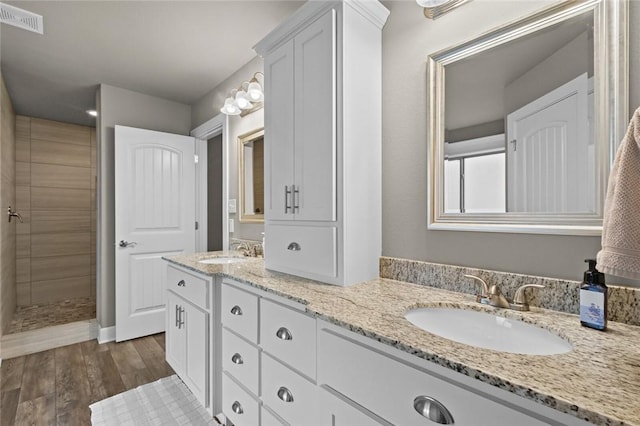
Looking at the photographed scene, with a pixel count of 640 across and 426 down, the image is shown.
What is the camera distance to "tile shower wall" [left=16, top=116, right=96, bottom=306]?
12.9ft

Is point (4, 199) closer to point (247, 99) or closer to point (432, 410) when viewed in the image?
point (247, 99)

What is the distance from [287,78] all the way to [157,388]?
2.21 meters

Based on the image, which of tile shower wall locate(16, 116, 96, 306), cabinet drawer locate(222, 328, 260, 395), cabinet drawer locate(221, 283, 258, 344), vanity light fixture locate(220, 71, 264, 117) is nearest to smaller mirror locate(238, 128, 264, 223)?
vanity light fixture locate(220, 71, 264, 117)

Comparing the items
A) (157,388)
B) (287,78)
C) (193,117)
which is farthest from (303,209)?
(193,117)

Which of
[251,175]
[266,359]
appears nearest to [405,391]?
[266,359]

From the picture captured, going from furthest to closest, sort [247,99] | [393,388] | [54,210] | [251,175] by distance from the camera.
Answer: [54,210]
[251,175]
[247,99]
[393,388]

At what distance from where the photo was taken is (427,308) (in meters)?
1.14

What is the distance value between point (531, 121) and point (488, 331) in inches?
30.3

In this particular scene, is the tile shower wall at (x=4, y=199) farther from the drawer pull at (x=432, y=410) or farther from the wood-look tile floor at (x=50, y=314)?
the drawer pull at (x=432, y=410)

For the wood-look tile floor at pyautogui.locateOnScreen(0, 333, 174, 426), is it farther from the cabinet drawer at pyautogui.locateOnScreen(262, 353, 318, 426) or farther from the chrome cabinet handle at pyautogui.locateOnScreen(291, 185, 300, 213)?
the chrome cabinet handle at pyautogui.locateOnScreen(291, 185, 300, 213)

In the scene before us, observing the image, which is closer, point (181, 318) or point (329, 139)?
point (329, 139)

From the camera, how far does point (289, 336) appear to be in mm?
1239

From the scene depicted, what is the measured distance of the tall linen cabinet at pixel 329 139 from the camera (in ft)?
4.72

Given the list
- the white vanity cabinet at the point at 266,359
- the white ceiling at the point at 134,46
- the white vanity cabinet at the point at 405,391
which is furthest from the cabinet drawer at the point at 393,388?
the white ceiling at the point at 134,46
